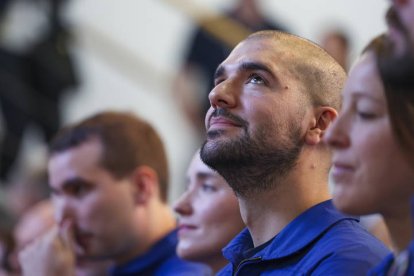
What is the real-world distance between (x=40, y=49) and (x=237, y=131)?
3.50m

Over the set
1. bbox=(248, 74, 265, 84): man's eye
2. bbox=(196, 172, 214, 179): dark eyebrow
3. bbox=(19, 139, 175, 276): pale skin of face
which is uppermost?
bbox=(248, 74, 265, 84): man's eye

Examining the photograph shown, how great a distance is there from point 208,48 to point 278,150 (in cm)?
335

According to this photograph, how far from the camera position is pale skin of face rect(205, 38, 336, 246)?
1.99m

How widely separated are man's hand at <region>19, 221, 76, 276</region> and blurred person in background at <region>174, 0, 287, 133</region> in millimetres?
2360

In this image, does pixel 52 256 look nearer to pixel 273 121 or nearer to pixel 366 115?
pixel 273 121

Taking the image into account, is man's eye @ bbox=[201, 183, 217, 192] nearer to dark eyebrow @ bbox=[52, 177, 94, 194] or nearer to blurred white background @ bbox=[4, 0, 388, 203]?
dark eyebrow @ bbox=[52, 177, 94, 194]

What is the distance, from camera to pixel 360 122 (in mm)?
1562

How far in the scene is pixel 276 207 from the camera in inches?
79.6

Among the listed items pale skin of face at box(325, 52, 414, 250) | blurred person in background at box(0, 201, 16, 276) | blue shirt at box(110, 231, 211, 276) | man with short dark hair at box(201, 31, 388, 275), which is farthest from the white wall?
pale skin of face at box(325, 52, 414, 250)

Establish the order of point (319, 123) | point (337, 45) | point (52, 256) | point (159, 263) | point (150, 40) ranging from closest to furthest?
point (319, 123) < point (52, 256) < point (159, 263) < point (337, 45) < point (150, 40)

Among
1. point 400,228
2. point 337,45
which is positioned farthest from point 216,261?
point 337,45

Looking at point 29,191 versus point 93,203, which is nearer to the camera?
point 93,203

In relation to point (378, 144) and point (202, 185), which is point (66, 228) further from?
point (378, 144)

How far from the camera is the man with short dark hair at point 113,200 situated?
2857mm
